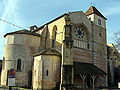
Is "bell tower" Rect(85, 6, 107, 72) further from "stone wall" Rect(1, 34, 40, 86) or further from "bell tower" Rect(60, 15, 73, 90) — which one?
"stone wall" Rect(1, 34, 40, 86)

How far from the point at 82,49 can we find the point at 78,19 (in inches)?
216

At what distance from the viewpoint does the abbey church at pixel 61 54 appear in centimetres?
1958

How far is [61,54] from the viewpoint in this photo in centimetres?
2189

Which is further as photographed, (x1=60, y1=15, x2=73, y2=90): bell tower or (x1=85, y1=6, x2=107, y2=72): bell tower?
(x1=85, y1=6, x2=107, y2=72): bell tower

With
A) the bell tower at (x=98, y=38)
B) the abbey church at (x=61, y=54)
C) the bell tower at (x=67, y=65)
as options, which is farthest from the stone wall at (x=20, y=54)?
the bell tower at (x=98, y=38)

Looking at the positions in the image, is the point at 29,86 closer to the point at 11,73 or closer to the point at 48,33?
the point at 48,33

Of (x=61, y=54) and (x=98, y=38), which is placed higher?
(x=98, y=38)

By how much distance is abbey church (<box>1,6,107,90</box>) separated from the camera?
64.2 feet

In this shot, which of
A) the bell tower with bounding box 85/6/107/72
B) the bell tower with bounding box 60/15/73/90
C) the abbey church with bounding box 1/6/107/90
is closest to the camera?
the bell tower with bounding box 60/15/73/90

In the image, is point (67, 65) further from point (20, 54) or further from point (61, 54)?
point (20, 54)

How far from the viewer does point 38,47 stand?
85.7 feet

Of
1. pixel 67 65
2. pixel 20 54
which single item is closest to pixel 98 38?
pixel 67 65

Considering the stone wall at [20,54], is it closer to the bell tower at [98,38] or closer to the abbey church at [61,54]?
the abbey church at [61,54]

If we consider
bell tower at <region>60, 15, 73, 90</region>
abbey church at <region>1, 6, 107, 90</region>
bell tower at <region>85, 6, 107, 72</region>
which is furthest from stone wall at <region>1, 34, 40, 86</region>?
bell tower at <region>85, 6, 107, 72</region>
